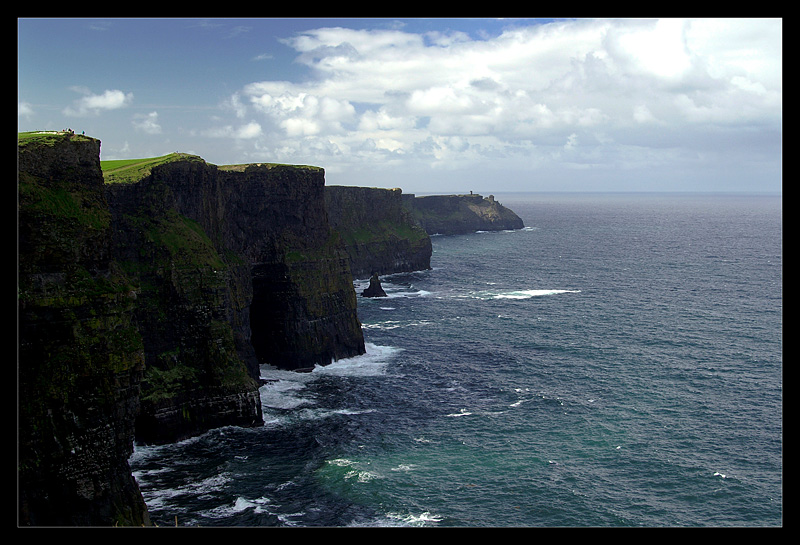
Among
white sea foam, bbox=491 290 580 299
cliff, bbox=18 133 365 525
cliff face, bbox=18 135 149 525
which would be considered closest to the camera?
cliff face, bbox=18 135 149 525

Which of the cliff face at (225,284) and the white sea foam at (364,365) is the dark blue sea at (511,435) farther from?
the cliff face at (225,284)

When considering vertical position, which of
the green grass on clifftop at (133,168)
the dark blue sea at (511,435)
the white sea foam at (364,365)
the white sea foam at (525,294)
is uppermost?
the green grass on clifftop at (133,168)

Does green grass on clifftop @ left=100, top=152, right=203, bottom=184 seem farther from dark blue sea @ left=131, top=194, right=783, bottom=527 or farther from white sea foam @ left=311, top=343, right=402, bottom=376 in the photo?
white sea foam @ left=311, top=343, right=402, bottom=376

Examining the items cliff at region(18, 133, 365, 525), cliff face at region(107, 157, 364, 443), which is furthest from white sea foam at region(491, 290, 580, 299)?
cliff at region(18, 133, 365, 525)

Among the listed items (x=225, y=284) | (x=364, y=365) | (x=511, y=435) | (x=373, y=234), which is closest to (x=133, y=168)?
(x=225, y=284)

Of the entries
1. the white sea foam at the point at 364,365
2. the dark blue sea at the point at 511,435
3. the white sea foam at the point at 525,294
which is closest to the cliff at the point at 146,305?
the white sea foam at the point at 364,365

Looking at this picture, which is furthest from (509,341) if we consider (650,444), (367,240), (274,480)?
(367,240)
